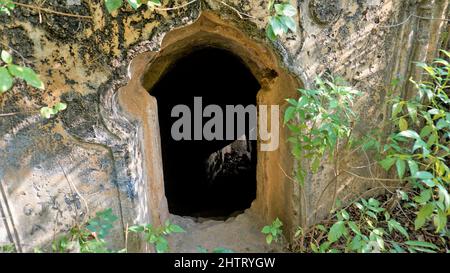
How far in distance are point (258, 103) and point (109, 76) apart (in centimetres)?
166

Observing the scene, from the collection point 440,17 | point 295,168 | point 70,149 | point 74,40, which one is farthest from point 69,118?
point 440,17

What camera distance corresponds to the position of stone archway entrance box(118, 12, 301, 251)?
2844 mm

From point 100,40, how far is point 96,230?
130 cm

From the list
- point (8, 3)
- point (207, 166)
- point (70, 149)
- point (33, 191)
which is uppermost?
point (8, 3)

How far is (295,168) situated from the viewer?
307 centimetres

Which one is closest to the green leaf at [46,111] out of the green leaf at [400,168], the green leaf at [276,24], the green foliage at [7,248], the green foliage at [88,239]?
the green foliage at [88,239]

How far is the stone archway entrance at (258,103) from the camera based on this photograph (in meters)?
2.84

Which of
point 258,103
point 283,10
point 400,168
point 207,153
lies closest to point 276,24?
point 283,10

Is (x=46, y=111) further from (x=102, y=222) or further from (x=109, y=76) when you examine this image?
(x=102, y=222)

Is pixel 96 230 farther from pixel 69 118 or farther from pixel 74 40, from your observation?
pixel 74 40

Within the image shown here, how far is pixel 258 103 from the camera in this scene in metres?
3.67

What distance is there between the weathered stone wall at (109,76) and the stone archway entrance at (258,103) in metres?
0.13

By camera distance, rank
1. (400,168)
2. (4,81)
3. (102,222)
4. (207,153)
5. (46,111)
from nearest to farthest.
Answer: (4,81)
(400,168)
(46,111)
(102,222)
(207,153)

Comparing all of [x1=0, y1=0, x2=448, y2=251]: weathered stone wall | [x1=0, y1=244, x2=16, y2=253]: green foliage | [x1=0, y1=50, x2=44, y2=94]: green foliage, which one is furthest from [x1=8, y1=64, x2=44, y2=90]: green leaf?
[x1=0, y1=244, x2=16, y2=253]: green foliage
